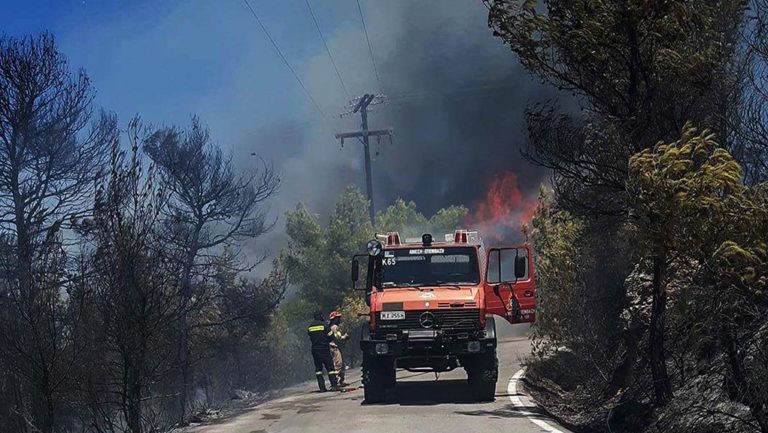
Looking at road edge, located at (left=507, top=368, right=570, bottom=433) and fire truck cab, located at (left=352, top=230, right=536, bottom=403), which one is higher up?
fire truck cab, located at (left=352, top=230, right=536, bottom=403)

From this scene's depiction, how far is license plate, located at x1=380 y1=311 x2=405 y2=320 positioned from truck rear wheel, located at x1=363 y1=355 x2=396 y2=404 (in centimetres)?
75

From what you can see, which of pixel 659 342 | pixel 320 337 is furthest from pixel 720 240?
pixel 320 337

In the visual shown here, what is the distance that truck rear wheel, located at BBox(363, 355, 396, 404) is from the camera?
43.1 feet

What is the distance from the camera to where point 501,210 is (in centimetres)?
4372

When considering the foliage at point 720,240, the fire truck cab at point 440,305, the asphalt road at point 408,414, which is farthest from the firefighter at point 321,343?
the foliage at point 720,240

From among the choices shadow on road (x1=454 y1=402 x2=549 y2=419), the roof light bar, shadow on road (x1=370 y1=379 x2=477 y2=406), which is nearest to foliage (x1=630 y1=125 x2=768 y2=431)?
shadow on road (x1=454 y1=402 x2=549 y2=419)

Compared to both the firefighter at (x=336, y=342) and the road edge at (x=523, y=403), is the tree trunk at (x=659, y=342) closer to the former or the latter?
the road edge at (x=523, y=403)

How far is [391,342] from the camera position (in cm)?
1279

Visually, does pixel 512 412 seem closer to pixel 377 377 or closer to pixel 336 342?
pixel 377 377

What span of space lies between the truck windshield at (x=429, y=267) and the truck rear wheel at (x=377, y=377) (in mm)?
1338

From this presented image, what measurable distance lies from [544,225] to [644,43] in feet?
45.6

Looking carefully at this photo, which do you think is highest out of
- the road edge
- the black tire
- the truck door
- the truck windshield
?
the truck windshield

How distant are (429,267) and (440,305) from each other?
1.07 metres

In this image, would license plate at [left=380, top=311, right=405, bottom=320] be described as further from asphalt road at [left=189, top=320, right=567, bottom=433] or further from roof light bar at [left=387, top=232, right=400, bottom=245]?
roof light bar at [left=387, top=232, right=400, bottom=245]
